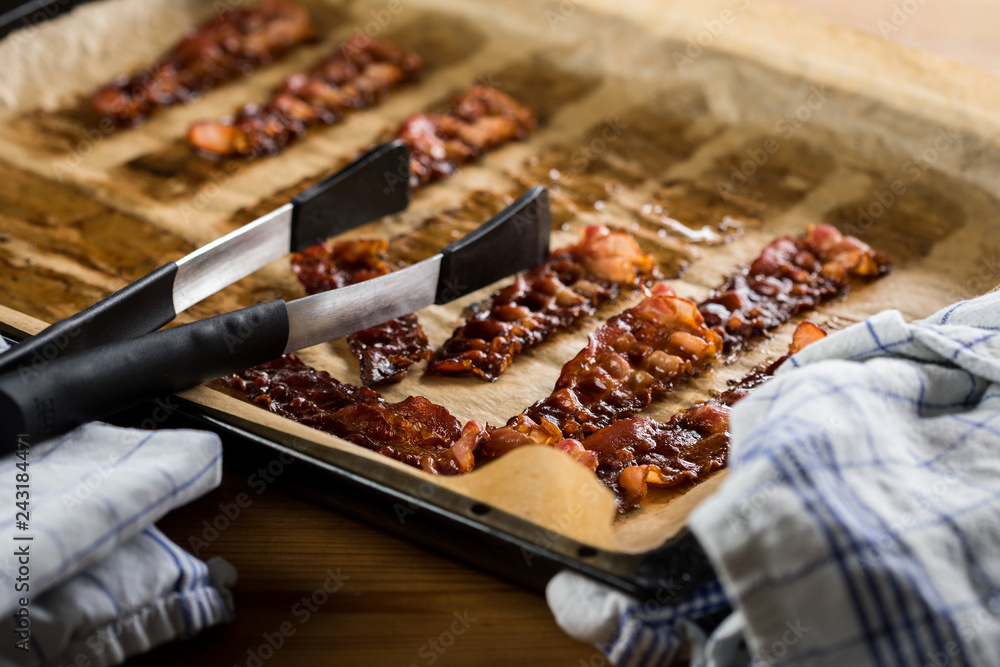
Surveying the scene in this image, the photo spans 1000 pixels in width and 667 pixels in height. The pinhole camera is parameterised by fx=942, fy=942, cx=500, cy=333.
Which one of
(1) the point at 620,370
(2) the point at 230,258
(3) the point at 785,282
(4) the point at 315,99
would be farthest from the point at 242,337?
(4) the point at 315,99

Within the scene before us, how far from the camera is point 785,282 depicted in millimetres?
1767

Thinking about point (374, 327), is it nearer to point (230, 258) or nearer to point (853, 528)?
point (230, 258)

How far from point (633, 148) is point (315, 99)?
0.80 m

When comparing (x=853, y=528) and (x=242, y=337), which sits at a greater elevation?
(x=853, y=528)

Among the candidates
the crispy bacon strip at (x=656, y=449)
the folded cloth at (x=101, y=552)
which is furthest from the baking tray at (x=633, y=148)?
the folded cloth at (x=101, y=552)

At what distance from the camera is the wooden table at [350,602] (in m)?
1.08

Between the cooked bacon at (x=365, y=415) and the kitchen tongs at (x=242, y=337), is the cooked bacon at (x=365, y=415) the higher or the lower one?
the lower one

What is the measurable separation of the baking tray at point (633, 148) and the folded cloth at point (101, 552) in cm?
16

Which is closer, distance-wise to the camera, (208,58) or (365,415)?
(365,415)

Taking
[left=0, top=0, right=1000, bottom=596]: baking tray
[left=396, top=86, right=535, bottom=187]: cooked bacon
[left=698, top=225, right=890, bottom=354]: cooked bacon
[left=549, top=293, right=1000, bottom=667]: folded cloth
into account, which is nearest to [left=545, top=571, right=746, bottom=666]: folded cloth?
[left=549, top=293, right=1000, bottom=667]: folded cloth

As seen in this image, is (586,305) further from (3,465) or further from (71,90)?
(71,90)

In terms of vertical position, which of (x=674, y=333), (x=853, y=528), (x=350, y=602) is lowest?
(x=350, y=602)

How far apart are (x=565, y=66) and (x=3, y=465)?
6.01ft

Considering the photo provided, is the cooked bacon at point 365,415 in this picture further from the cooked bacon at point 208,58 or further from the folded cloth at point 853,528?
the cooked bacon at point 208,58
